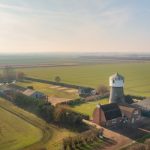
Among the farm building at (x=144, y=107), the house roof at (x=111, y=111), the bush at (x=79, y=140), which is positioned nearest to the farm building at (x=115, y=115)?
the house roof at (x=111, y=111)

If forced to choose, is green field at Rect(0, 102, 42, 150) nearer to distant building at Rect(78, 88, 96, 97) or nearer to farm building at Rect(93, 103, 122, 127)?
farm building at Rect(93, 103, 122, 127)

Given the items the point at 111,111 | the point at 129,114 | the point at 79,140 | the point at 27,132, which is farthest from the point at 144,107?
the point at 27,132

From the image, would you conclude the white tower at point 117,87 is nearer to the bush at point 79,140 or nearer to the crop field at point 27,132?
the crop field at point 27,132

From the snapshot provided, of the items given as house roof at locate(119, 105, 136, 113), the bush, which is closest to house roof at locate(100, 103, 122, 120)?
house roof at locate(119, 105, 136, 113)

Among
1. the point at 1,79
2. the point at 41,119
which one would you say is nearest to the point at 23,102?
the point at 41,119

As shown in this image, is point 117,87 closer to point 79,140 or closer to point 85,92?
point 79,140
